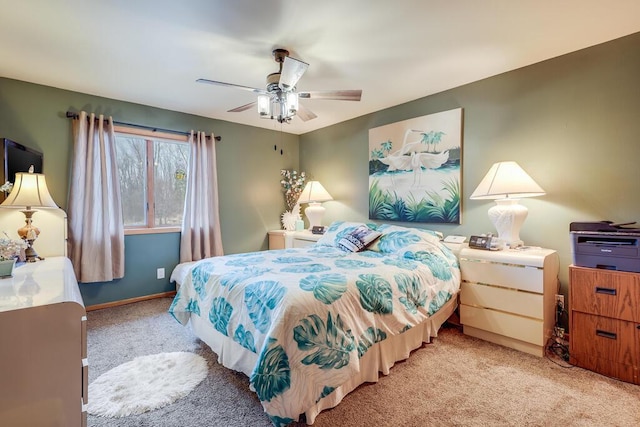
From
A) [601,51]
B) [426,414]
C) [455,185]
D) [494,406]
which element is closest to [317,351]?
[426,414]

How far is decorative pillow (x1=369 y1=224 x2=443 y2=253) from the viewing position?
2825 millimetres

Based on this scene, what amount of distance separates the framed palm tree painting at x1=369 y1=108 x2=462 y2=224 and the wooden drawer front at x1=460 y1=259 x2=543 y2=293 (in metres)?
0.69

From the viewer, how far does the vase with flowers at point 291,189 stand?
5.00 metres

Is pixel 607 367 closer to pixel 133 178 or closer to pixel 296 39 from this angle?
pixel 296 39

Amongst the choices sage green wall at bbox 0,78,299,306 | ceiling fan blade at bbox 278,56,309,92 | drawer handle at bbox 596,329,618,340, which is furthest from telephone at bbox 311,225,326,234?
drawer handle at bbox 596,329,618,340

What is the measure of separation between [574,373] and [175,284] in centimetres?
417

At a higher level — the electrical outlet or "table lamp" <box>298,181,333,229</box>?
"table lamp" <box>298,181,333,229</box>

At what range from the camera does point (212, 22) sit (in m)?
2.06

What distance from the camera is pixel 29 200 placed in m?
2.21

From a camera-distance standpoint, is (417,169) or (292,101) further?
(417,169)

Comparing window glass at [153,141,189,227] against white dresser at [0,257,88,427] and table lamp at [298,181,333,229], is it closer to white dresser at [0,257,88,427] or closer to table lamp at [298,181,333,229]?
table lamp at [298,181,333,229]

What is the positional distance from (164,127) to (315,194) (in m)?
2.18

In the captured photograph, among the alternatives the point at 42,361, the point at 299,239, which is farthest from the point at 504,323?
the point at 42,361

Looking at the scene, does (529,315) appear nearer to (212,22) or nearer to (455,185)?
(455,185)
